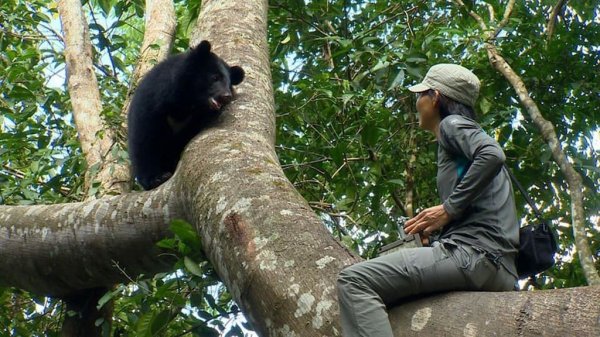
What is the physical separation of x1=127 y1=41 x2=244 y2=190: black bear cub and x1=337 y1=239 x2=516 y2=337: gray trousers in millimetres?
2398

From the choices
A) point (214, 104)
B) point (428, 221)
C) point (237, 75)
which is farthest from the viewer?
point (237, 75)

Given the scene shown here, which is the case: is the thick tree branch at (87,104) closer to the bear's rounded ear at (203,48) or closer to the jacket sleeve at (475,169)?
the bear's rounded ear at (203,48)

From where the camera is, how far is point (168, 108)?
4.98m

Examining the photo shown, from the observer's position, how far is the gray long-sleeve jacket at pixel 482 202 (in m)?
2.54

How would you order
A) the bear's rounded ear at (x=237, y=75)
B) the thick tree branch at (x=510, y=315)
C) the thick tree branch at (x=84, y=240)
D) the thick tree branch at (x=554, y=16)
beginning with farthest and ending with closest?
the thick tree branch at (x=554, y=16) → the bear's rounded ear at (x=237, y=75) → the thick tree branch at (x=84, y=240) → the thick tree branch at (x=510, y=315)

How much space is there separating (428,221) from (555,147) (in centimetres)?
280

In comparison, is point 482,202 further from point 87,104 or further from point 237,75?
point 87,104

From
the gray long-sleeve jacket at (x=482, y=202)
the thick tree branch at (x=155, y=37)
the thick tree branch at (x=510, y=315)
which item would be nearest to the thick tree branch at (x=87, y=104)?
the thick tree branch at (x=155, y=37)

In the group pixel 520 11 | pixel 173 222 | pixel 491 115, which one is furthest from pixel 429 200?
pixel 173 222

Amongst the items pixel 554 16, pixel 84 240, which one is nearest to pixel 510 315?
pixel 84 240

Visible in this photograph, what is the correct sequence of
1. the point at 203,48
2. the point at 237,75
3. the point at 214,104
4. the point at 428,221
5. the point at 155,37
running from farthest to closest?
1. the point at 155,37
2. the point at 203,48
3. the point at 237,75
4. the point at 214,104
5. the point at 428,221

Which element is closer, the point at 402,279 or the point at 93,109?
the point at 402,279

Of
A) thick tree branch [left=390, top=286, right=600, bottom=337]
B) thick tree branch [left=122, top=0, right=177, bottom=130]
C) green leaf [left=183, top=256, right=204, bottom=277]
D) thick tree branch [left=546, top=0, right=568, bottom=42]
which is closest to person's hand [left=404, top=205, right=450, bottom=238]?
thick tree branch [left=390, top=286, right=600, bottom=337]

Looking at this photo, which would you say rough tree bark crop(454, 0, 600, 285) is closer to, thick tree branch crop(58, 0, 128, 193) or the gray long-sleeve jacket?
the gray long-sleeve jacket
